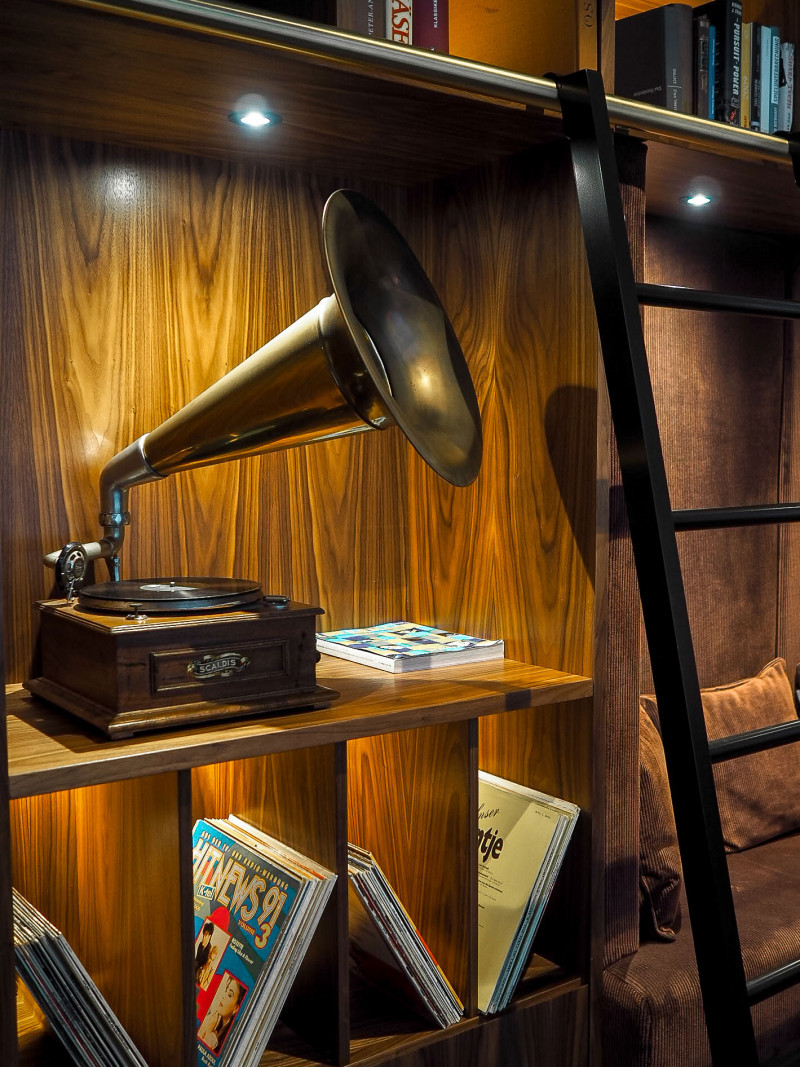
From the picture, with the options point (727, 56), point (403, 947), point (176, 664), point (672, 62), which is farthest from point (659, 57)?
point (403, 947)

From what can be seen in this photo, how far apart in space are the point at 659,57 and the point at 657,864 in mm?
1318

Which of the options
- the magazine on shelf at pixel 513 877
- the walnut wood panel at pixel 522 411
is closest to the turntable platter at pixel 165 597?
the walnut wood panel at pixel 522 411

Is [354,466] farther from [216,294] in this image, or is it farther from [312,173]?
[312,173]

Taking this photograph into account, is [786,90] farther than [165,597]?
Yes

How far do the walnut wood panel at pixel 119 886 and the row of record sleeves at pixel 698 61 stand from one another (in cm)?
129

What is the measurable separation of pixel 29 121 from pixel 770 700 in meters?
1.84

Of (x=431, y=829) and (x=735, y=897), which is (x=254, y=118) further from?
(x=735, y=897)

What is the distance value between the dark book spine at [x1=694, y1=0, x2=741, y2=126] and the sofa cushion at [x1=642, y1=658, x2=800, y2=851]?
3.74ft

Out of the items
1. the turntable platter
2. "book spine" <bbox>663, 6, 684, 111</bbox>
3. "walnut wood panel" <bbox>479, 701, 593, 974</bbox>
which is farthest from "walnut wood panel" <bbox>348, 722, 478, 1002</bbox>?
"book spine" <bbox>663, 6, 684, 111</bbox>

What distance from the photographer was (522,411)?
1640mm

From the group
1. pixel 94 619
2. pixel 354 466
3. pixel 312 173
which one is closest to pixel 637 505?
pixel 94 619

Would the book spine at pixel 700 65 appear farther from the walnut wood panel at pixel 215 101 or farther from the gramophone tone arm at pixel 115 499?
the gramophone tone arm at pixel 115 499

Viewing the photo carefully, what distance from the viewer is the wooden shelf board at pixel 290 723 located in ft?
3.69

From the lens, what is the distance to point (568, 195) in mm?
1510
